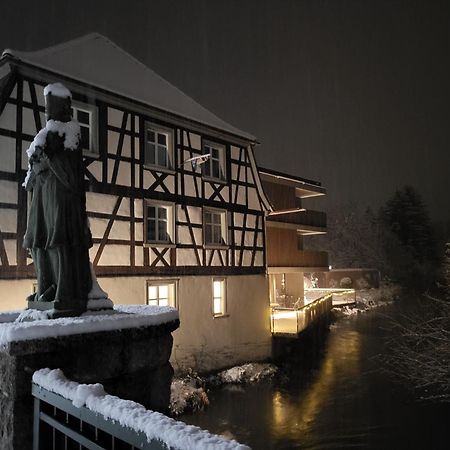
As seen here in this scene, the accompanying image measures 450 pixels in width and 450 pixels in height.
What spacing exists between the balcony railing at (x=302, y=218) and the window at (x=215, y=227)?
11.8 feet

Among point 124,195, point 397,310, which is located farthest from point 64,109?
point 397,310

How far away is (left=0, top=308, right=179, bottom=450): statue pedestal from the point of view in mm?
3041

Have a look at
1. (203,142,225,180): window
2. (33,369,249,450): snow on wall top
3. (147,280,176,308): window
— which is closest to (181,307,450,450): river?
(147,280,176,308): window

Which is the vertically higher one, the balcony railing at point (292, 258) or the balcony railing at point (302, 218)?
the balcony railing at point (302, 218)

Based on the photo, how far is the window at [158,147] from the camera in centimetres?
1418

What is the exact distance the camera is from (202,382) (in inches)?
555

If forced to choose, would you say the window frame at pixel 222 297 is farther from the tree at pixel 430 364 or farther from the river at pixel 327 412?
the tree at pixel 430 364

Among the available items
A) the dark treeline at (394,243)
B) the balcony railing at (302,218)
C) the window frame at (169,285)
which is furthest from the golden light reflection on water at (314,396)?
the dark treeline at (394,243)

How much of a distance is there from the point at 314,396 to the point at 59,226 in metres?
12.1

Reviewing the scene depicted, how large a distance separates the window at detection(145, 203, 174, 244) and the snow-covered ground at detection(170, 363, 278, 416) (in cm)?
452

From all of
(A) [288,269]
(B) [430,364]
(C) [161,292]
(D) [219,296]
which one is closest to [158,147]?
(C) [161,292]

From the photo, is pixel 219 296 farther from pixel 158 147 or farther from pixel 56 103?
pixel 56 103

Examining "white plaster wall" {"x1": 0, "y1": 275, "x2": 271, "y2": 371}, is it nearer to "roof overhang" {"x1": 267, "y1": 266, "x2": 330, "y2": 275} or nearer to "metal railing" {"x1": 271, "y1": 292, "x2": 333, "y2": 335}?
"metal railing" {"x1": 271, "y1": 292, "x2": 333, "y2": 335}

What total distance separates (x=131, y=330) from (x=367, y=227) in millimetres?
55504
